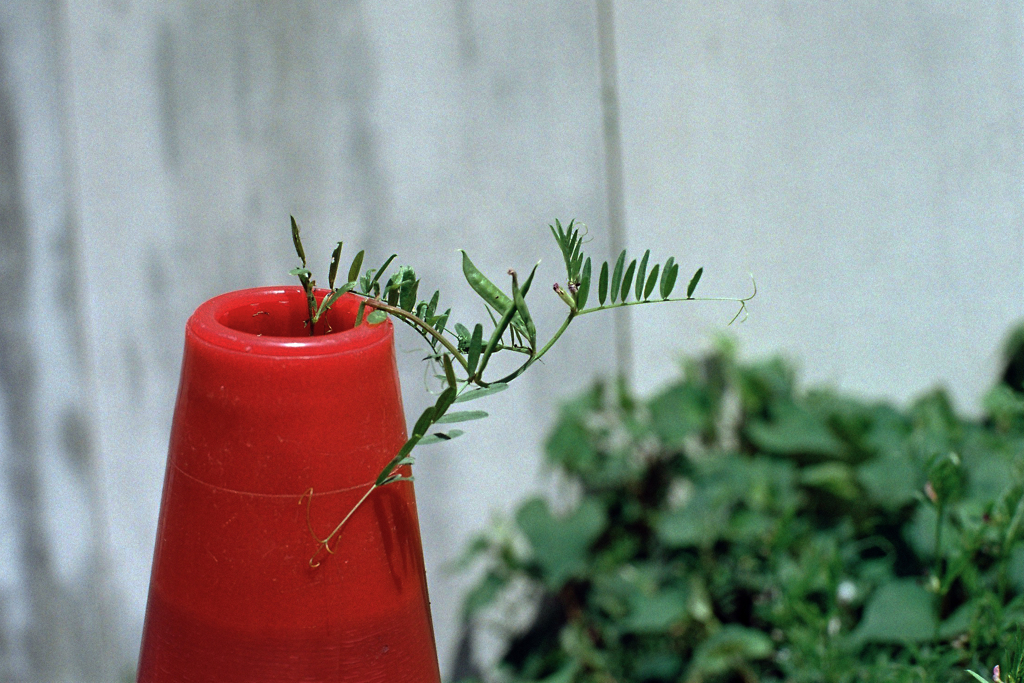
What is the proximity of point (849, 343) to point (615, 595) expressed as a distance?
68cm

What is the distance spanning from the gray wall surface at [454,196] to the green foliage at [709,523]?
0.09 metres

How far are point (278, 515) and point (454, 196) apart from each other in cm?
125

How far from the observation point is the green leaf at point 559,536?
1.89m

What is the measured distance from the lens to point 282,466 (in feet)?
1.76

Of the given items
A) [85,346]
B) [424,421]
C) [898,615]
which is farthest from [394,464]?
[85,346]

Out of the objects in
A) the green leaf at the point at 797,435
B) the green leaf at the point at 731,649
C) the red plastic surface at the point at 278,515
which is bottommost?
the green leaf at the point at 731,649

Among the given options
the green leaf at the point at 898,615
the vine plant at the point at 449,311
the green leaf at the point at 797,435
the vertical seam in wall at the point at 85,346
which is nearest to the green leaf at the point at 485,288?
the vine plant at the point at 449,311

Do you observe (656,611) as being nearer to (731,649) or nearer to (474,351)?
(731,649)

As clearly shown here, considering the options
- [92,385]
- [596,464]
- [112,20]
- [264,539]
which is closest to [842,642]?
[596,464]

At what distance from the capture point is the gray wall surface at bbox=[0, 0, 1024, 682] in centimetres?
142

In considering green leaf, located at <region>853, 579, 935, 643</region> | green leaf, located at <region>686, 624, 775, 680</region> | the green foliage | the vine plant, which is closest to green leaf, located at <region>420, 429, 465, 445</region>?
the vine plant

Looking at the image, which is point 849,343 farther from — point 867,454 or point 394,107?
point 394,107

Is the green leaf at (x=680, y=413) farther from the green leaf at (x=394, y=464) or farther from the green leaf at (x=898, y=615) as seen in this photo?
the green leaf at (x=394, y=464)

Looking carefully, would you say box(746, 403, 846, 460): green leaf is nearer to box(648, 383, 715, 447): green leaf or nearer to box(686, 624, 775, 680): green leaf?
box(648, 383, 715, 447): green leaf
